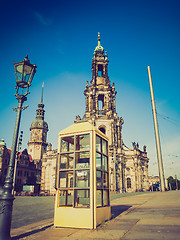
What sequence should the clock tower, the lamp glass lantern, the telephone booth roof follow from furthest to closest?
the clock tower
the lamp glass lantern
the telephone booth roof

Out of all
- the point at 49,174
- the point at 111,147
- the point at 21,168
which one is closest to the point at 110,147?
the point at 111,147

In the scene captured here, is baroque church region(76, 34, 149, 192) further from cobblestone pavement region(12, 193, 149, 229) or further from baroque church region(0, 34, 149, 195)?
cobblestone pavement region(12, 193, 149, 229)

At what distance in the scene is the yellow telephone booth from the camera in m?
4.60

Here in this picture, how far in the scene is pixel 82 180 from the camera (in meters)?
4.93

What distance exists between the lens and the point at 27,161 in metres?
61.6

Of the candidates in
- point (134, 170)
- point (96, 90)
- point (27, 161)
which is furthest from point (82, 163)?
point (27, 161)

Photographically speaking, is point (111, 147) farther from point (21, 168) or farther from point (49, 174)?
point (21, 168)

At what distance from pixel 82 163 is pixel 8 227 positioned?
2.21 metres

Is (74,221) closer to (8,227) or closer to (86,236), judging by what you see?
(86,236)

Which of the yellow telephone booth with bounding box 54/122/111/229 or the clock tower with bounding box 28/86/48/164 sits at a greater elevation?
the clock tower with bounding box 28/86/48/164

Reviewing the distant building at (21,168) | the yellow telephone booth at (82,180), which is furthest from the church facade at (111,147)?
the yellow telephone booth at (82,180)

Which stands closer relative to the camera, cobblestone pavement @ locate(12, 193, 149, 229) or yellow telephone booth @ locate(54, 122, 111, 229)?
yellow telephone booth @ locate(54, 122, 111, 229)

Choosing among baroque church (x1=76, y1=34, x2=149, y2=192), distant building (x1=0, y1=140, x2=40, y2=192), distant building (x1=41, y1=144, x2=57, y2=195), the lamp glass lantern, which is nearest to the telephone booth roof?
the lamp glass lantern

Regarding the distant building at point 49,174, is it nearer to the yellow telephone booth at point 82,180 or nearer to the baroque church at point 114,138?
the baroque church at point 114,138
